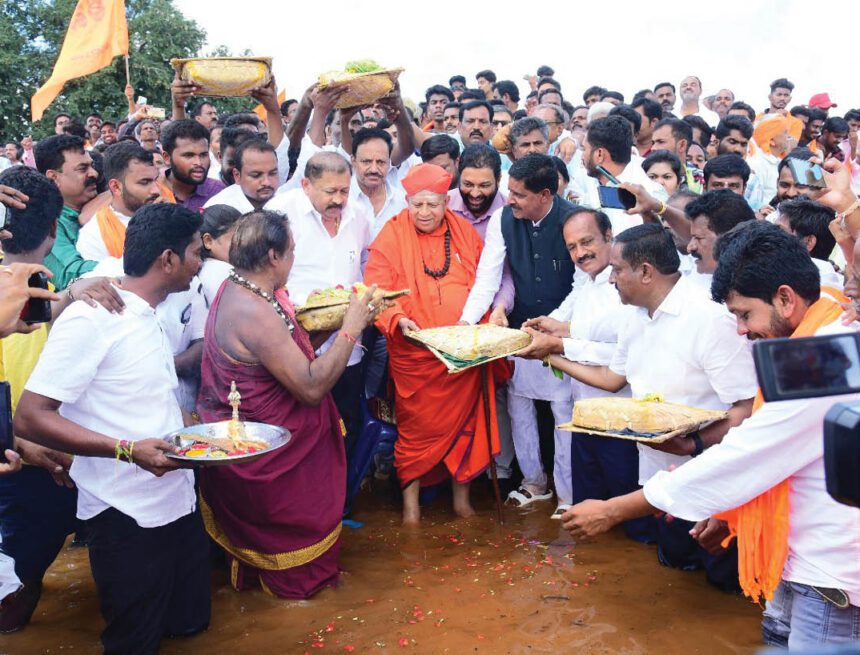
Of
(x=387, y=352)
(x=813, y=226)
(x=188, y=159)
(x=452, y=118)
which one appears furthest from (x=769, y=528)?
(x=452, y=118)

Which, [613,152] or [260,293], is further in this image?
[613,152]

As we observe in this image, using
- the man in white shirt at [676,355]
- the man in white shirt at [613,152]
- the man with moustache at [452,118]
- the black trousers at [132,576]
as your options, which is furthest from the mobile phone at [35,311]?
the man with moustache at [452,118]

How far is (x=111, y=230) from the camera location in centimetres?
495

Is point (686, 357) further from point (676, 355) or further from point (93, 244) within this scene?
point (93, 244)

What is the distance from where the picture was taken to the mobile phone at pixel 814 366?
4.17 feet

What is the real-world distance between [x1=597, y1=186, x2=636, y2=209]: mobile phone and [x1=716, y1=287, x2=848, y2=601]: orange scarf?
2436 millimetres

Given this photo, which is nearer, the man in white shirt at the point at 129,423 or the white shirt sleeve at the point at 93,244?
the man in white shirt at the point at 129,423

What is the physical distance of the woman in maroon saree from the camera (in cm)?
405

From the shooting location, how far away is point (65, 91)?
82.3 feet

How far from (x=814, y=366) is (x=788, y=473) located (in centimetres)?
140

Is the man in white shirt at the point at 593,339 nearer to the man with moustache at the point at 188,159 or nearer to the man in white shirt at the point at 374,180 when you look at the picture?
the man in white shirt at the point at 374,180

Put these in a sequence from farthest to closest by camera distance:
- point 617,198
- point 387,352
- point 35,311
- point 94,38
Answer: point 94,38
point 387,352
point 617,198
point 35,311

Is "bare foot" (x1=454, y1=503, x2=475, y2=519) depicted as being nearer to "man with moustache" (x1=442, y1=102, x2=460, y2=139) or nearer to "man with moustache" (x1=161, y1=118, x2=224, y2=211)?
"man with moustache" (x1=161, y1=118, x2=224, y2=211)

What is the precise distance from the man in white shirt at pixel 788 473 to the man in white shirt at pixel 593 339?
6.37 feet
